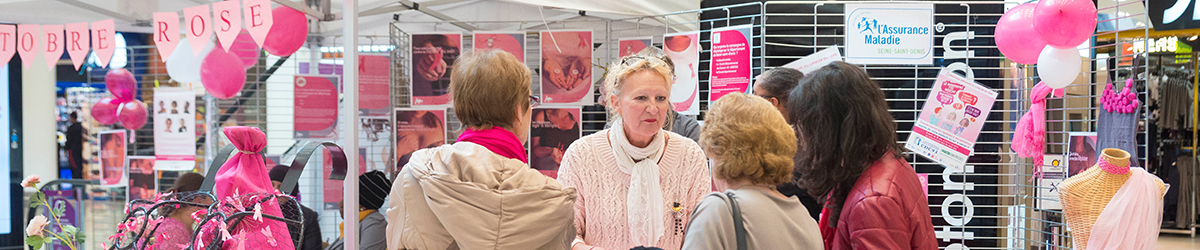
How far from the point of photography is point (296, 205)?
1764 mm

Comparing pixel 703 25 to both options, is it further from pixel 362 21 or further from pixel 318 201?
pixel 318 201

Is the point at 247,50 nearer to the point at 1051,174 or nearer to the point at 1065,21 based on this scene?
the point at 1065,21

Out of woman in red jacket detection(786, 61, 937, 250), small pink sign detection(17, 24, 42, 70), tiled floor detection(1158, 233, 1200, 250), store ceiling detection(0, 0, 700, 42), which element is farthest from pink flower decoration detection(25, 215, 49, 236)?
tiled floor detection(1158, 233, 1200, 250)

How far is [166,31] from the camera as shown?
7.75 feet

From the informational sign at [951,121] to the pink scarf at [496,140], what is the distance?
234cm

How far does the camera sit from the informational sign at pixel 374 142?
4.22 metres

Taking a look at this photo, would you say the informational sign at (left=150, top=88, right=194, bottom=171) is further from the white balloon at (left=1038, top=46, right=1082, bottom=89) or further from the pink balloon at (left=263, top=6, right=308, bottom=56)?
the white balloon at (left=1038, top=46, right=1082, bottom=89)

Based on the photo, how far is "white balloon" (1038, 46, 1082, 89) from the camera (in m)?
2.69

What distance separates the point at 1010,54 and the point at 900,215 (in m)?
2.07

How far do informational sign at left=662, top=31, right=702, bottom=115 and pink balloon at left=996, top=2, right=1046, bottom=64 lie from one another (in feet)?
4.44

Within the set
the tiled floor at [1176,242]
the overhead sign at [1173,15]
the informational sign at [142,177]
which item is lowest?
the tiled floor at [1176,242]

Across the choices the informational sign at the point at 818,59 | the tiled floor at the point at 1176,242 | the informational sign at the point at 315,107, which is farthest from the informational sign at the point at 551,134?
the tiled floor at the point at 1176,242

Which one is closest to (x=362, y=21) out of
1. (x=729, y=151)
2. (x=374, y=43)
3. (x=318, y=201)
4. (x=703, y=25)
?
(x=374, y=43)

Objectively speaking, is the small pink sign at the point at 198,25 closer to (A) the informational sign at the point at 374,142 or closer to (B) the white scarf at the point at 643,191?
(B) the white scarf at the point at 643,191
